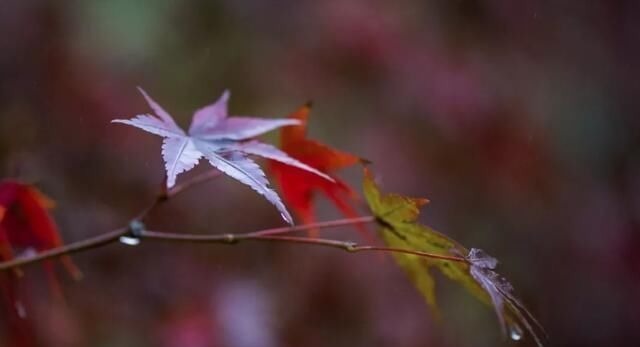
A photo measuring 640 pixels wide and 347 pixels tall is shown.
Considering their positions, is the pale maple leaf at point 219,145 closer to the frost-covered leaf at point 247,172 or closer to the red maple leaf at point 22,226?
the frost-covered leaf at point 247,172

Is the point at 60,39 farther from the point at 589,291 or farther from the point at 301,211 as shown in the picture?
the point at 589,291

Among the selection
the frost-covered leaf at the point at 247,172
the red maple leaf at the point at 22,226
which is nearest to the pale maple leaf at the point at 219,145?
the frost-covered leaf at the point at 247,172

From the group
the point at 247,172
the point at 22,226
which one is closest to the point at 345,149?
the point at 22,226

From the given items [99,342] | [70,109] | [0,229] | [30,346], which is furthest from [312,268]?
[0,229]

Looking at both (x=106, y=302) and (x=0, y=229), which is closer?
(x=0, y=229)

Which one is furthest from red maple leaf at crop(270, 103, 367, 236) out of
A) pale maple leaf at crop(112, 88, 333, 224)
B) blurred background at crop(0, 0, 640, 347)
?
blurred background at crop(0, 0, 640, 347)

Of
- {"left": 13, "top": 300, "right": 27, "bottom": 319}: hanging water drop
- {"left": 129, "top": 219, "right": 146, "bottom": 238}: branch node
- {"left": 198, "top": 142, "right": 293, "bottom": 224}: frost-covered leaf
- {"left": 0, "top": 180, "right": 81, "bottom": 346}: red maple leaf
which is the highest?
{"left": 198, "top": 142, "right": 293, "bottom": 224}: frost-covered leaf

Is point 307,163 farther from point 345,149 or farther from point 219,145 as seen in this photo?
point 345,149

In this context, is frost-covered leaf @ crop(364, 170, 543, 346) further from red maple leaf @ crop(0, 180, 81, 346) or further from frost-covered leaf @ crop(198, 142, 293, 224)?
red maple leaf @ crop(0, 180, 81, 346)
